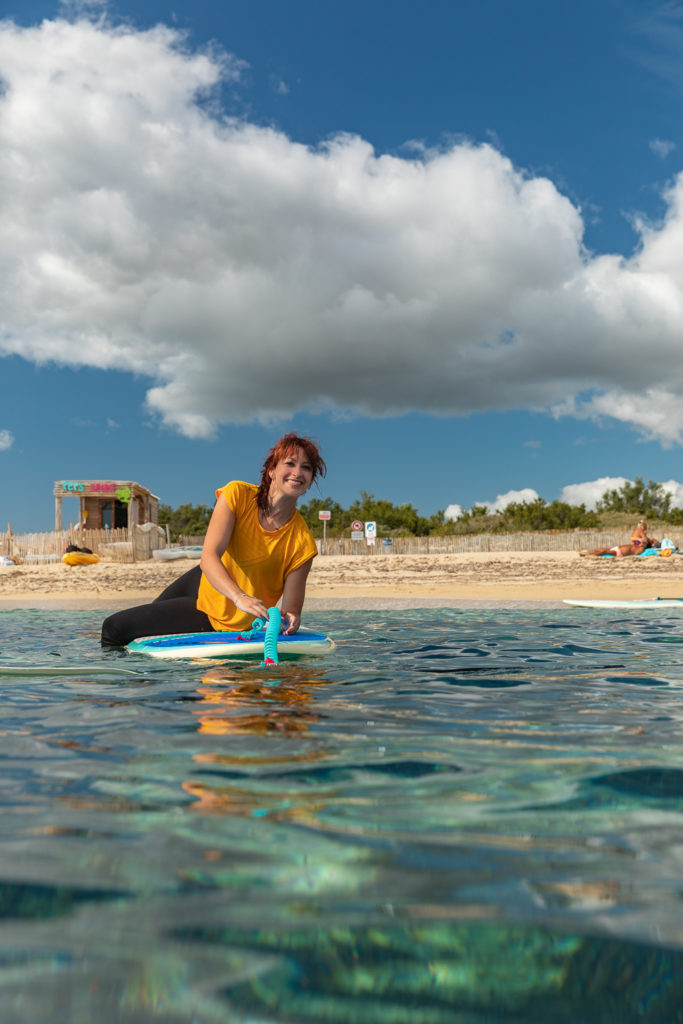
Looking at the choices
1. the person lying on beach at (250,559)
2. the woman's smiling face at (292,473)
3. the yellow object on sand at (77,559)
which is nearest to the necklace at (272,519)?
the person lying on beach at (250,559)

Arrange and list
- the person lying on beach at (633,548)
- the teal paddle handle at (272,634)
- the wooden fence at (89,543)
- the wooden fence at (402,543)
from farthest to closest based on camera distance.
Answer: the wooden fence at (402,543) → the wooden fence at (89,543) → the person lying on beach at (633,548) → the teal paddle handle at (272,634)

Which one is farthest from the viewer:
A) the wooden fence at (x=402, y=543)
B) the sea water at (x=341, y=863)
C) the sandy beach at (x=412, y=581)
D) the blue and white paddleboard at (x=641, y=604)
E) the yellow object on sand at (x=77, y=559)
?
the wooden fence at (x=402, y=543)

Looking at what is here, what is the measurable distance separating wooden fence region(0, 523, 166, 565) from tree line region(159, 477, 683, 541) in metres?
21.1

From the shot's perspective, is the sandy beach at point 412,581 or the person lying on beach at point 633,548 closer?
the sandy beach at point 412,581

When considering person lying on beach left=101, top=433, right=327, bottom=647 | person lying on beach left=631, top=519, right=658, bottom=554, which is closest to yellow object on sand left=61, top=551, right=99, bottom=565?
person lying on beach left=631, top=519, right=658, bottom=554

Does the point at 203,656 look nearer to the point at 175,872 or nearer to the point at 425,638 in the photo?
the point at 425,638

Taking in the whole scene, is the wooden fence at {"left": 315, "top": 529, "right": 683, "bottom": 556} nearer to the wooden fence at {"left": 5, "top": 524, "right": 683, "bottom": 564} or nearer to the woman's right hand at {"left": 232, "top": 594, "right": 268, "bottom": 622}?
the wooden fence at {"left": 5, "top": 524, "right": 683, "bottom": 564}

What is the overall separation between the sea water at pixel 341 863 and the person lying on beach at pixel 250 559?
160 cm

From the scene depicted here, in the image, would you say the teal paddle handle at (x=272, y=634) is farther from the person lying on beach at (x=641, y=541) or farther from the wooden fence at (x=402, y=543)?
the wooden fence at (x=402, y=543)

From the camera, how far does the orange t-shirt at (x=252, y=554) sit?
16.0 feet

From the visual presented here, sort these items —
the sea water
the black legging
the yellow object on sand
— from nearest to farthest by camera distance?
the sea water, the black legging, the yellow object on sand

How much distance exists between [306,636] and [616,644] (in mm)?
2763

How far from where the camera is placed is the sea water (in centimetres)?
108

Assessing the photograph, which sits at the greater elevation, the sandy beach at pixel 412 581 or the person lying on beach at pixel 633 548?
the person lying on beach at pixel 633 548
